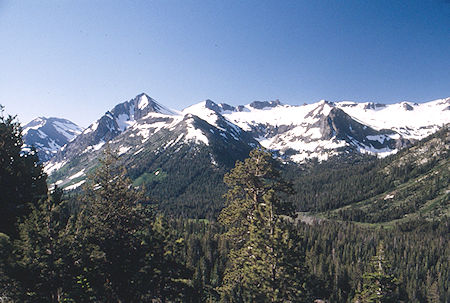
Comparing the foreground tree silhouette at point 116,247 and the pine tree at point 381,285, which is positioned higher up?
the foreground tree silhouette at point 116,247

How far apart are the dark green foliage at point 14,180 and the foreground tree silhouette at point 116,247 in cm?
1075

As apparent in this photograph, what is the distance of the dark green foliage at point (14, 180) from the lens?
25.7m

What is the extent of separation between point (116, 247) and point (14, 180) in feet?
59.4

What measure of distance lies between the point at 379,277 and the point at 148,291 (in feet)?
74.1

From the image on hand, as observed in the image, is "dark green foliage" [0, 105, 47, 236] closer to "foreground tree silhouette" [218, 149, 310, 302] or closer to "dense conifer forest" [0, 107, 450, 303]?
"dense conifer forest" [0, 107, 450, 303]

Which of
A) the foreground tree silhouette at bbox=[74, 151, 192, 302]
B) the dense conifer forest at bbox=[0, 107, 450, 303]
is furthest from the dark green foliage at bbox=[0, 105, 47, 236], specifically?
the foreground tree silhouette at bbox=[74, 151, 192, 302]

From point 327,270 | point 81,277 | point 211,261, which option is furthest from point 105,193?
point 327,270

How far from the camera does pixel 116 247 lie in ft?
60.0

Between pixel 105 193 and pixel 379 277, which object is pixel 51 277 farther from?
pixel 379 277

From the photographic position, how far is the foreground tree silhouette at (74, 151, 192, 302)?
17.3 m

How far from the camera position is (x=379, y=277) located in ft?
83.4

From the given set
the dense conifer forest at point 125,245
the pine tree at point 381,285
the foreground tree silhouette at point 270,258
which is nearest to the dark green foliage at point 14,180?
the dense conifer forest at point 125,245

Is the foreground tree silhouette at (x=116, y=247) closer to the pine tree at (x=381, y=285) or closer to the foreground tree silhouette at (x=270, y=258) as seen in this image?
the foreground tree silhouette at (x=270, y=258)

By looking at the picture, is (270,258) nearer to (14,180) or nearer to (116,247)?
(116,247)
